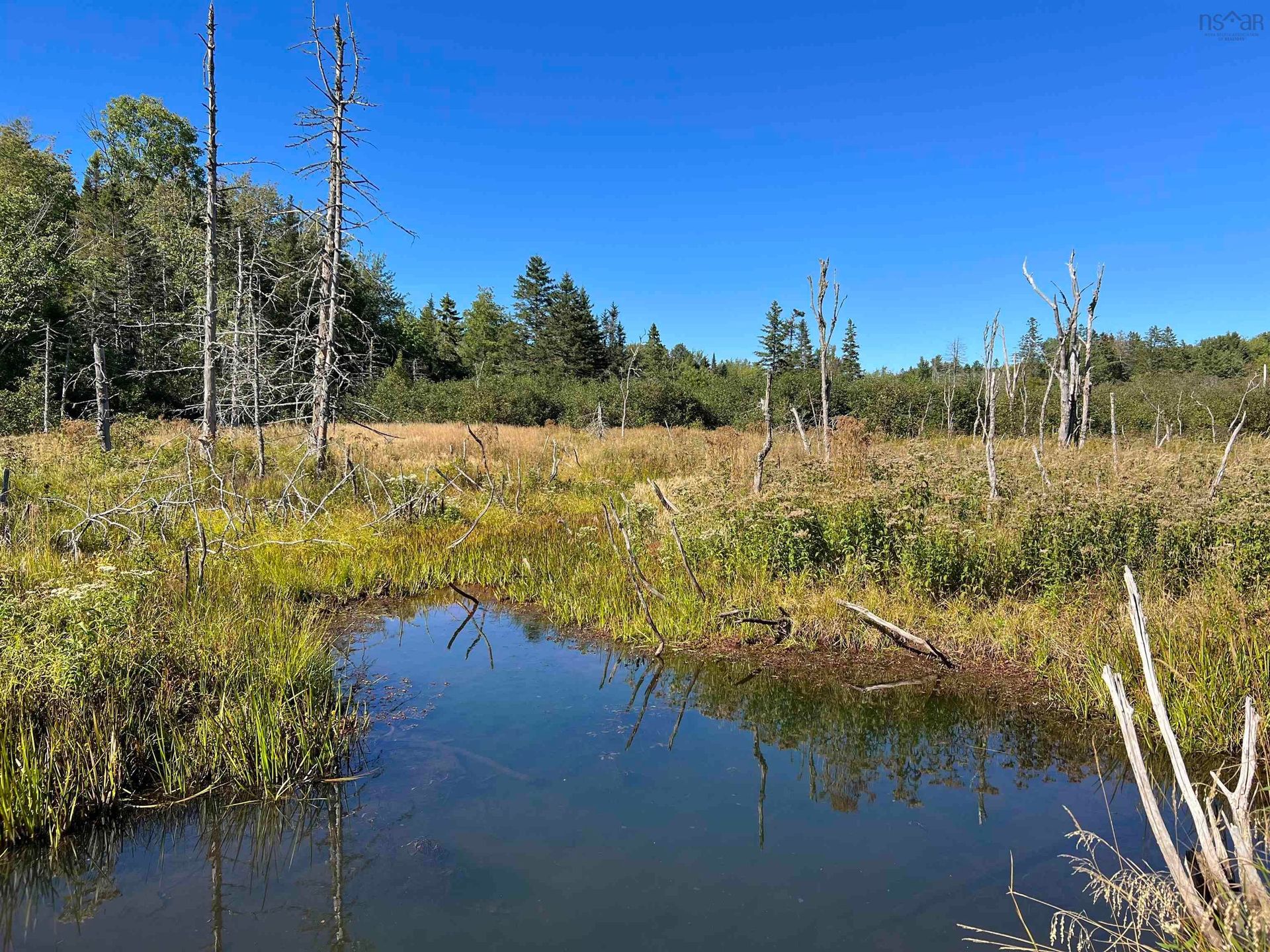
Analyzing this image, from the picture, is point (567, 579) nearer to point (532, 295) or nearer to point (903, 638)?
point (903, 638)

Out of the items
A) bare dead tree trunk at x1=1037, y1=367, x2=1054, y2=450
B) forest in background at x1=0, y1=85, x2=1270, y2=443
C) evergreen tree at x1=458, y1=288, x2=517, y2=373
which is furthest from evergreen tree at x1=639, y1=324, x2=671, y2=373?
bare dead tree trunk at x1=1037, y1=367, x2=1054, y2=450

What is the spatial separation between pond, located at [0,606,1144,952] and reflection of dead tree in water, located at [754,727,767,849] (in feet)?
0.05


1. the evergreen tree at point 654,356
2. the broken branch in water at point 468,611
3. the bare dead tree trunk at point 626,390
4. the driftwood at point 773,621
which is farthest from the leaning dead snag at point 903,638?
the evergreen tree at point 654,356

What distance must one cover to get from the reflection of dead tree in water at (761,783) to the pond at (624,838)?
16 mm

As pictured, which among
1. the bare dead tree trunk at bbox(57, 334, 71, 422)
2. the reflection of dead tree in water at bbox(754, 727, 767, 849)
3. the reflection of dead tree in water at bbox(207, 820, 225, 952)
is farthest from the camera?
the bare dead tree trunk at bbox(57, 334, 71, 422)

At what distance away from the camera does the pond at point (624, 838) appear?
307cm

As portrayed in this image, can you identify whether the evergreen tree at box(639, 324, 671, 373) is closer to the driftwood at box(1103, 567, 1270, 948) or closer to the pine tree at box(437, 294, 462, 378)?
the pine tree at box(437, 294, 462, 378)

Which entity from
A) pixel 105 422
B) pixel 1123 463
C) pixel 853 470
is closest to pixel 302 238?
pixel 105 422

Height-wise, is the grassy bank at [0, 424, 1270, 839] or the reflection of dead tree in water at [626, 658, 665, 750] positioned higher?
the grassy bank at [0, 424, 1270, 839]

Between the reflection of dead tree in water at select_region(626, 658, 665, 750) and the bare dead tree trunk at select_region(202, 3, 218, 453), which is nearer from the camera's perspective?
the reflection of dead tree in water at select_region(626, 658, 665, 750)

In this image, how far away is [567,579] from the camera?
8117mm

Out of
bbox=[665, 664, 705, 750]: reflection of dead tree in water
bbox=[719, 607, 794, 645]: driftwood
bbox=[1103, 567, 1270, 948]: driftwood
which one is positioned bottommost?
bbox=[665, 664, 705, 750]: reflection of dead tree in water

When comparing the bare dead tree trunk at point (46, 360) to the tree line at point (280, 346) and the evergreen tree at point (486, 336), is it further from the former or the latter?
the evergreen tree at point (486, 336)

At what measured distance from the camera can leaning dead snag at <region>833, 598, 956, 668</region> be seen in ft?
17.9
